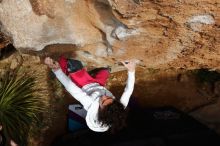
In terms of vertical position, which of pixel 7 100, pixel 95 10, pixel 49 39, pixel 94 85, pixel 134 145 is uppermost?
pixel 95 10

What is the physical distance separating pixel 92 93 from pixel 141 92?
5.65 feet

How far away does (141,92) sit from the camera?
6.02m

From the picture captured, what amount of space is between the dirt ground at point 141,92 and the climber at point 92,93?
105 centimetres

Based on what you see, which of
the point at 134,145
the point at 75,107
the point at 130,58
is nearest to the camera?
the point at 130,58

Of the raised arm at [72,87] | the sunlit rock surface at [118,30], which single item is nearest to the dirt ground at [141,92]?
the sunlit rock surface at [118,30]

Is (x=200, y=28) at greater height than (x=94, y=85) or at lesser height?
greater

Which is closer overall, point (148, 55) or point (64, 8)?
point (64, 8)

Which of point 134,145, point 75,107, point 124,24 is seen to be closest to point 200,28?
point 124,24

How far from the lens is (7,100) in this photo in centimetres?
538

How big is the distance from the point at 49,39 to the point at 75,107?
4.88 feet

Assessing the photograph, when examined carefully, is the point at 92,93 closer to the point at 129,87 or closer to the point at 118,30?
the point at 129,87

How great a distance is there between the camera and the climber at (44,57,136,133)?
421 centimetres

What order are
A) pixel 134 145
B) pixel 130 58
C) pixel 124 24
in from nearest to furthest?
pixel 124 24, pixel 130 58, pixel 134 145

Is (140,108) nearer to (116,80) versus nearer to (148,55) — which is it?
(116,80)
